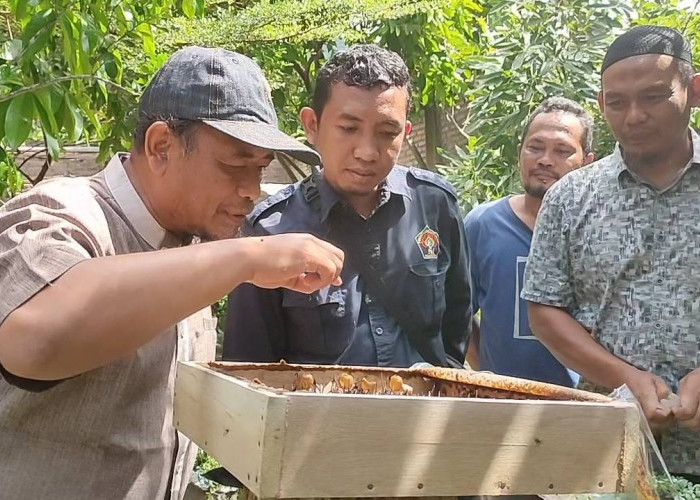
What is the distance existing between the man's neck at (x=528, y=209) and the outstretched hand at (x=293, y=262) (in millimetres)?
1823

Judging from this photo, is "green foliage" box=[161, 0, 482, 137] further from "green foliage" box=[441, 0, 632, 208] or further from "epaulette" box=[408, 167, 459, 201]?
"epaulette" box=[408, 167, 459, 201]

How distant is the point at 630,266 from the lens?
2.38 meters

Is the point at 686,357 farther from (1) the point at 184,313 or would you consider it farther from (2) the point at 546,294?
(1) the point at 184,313

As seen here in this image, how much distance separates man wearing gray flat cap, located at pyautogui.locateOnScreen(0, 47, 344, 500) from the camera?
1313mm

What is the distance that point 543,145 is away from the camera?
11.4ft

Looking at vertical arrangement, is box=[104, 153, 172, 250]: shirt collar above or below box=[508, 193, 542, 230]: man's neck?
above

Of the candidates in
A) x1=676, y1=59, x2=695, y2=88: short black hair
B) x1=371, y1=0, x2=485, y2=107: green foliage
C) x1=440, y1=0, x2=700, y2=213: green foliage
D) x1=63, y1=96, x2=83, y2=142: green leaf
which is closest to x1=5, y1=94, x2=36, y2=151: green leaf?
x1=63, y1=96, x2=83, y2=142: green leaf

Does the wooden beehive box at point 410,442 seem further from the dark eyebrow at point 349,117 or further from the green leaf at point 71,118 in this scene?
the green leaf at point 71,118

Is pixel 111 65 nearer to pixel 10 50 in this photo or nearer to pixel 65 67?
pixel 65 67

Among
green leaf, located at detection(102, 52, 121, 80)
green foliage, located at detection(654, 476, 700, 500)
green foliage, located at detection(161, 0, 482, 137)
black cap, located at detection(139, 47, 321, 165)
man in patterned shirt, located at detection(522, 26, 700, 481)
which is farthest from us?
green foliage, located at detection(161, 0, 482, 137)

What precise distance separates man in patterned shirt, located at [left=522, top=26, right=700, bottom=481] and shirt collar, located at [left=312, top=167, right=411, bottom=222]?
429 mm

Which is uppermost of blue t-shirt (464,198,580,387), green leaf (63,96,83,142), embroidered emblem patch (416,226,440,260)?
green leaf (63,96,83,142)

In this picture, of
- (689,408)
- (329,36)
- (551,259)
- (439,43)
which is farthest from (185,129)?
(439,43)

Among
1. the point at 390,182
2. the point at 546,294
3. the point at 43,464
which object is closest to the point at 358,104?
the point at 390,182
